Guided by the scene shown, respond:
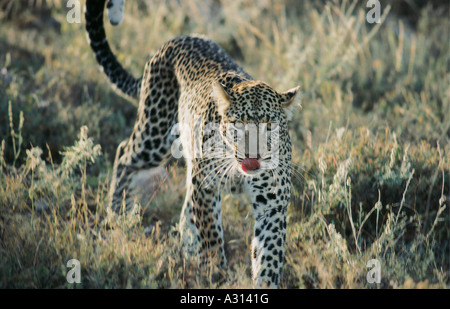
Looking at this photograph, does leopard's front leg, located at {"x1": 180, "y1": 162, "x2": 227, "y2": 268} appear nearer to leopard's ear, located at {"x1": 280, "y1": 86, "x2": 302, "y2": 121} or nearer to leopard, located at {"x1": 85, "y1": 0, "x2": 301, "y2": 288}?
leopard, located at {"x1": 85, "y1": 0, "x2": 301, "y2": 288}

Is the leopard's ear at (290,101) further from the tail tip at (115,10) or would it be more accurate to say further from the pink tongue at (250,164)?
the tail tip at (115,10)

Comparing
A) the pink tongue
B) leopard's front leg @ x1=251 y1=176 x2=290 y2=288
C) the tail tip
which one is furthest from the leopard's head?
the tail tip

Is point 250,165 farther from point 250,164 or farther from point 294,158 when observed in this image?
point 294,158

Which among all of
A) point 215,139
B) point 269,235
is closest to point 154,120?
point 215,139

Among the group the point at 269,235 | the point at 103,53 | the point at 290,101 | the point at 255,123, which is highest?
the point at 103,53

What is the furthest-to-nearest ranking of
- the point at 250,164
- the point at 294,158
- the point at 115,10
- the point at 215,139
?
the point at 294,158 < the point at 115,10 < the point at 215,139 < the point at 250,164

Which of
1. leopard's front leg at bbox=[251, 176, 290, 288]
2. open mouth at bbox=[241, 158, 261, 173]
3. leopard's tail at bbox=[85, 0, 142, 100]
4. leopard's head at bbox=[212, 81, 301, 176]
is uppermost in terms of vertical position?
leopard's tail at bbox=[85, 0, 142, 100]

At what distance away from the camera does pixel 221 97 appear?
437cm

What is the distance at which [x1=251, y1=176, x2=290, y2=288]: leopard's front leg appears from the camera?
4375mm

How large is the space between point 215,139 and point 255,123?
50cm

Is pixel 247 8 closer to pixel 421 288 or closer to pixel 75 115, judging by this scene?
pixel 75 115

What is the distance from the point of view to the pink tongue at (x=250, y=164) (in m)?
4.08

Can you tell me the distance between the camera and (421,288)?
3.96m
